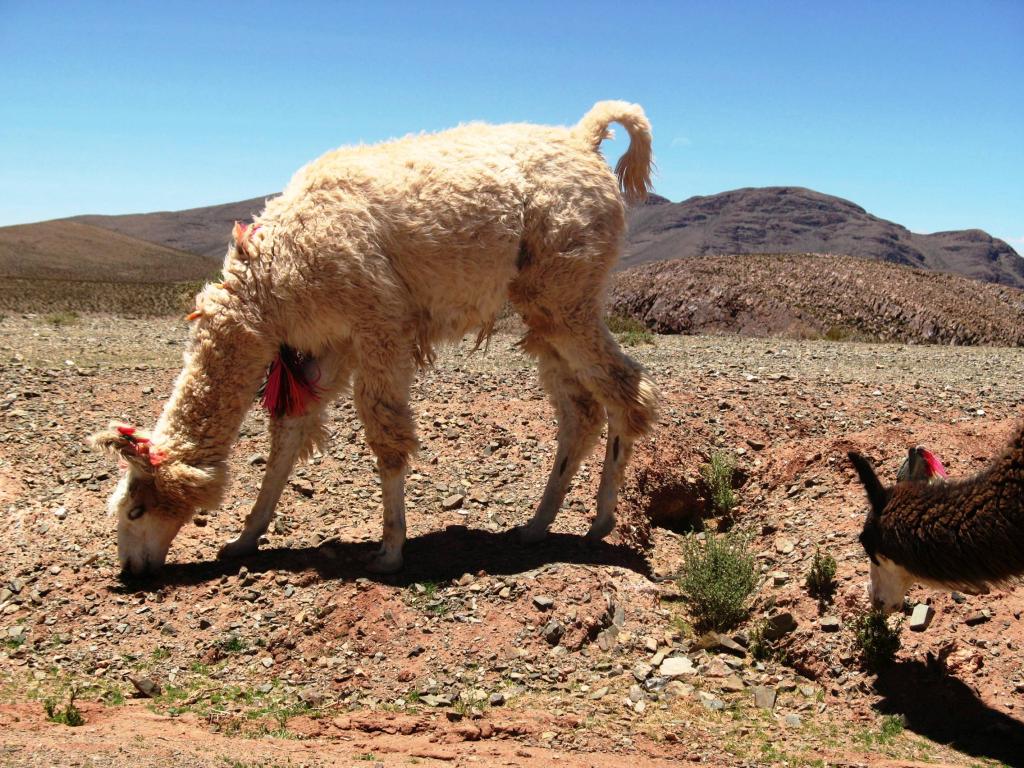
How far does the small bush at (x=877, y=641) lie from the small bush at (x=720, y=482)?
2.83 metres

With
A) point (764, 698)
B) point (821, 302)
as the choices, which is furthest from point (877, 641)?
point (821, 302)

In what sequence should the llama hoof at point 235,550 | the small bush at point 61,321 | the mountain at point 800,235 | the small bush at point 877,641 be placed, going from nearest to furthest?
the small bush at point 877,641, the llama hoof at point 235,550, the small bush at point 61,321, the mountain at point 800,235

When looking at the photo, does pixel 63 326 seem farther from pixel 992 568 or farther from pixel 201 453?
pixel 992 568

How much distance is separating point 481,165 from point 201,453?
10.1 feet

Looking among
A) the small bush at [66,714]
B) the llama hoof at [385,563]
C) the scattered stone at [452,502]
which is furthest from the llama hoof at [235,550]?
the small bush at [66,714]

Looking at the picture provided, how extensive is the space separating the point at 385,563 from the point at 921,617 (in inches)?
155

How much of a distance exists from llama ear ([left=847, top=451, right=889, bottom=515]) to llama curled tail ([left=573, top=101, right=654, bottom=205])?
3.23 m

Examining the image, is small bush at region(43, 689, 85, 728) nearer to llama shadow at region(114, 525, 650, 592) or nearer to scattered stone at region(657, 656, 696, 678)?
llama shadow at region(114, 525, 650, 592)

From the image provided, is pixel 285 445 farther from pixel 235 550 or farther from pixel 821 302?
pixel 821 302

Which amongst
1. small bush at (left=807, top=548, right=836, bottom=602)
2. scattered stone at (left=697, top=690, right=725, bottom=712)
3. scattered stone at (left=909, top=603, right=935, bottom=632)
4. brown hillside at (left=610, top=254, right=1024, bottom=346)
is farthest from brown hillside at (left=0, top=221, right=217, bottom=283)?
scattered stone at (left=909, top=603, right=935, bottom=632)

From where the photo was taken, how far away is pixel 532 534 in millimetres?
7535

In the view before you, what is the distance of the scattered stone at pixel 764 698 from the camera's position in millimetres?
5739

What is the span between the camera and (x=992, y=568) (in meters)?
5.11

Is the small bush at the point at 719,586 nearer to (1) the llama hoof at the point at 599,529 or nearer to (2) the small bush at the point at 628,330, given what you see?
(1) the llama hoof at the point at 599,529
